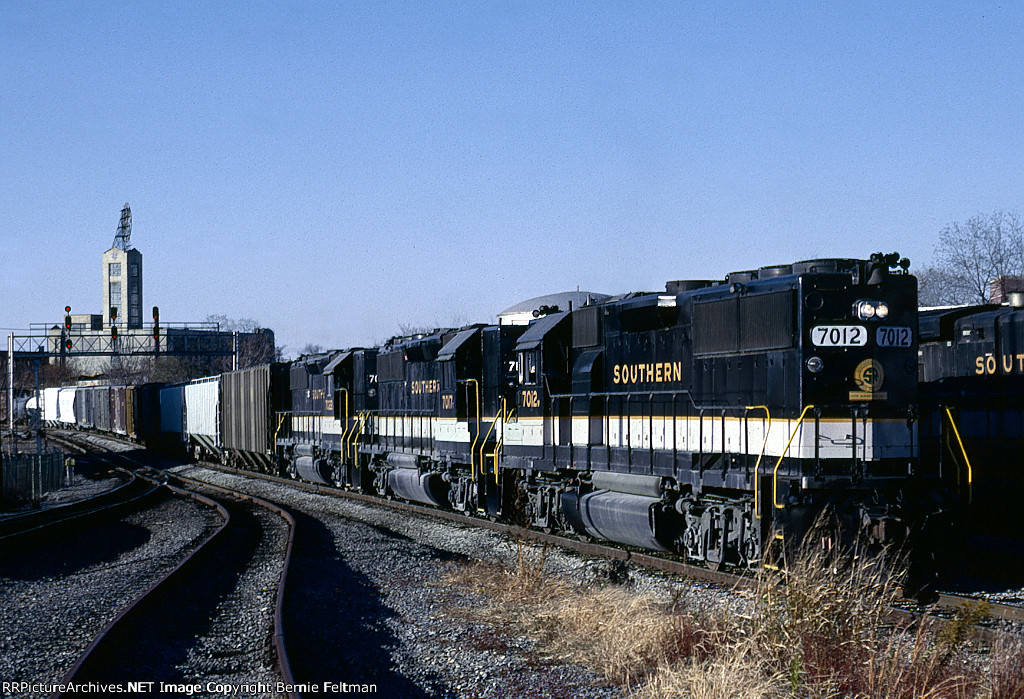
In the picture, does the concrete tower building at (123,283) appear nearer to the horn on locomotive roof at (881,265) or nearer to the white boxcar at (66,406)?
the white boxcar at (66,406)

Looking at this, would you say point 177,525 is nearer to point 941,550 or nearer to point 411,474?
point 411,474

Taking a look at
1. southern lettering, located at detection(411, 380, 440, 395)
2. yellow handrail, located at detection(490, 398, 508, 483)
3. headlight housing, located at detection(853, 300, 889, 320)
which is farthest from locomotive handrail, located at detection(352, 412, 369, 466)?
headlight housing, located at detection(853, 300, 889, 320)

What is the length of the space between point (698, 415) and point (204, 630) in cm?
593

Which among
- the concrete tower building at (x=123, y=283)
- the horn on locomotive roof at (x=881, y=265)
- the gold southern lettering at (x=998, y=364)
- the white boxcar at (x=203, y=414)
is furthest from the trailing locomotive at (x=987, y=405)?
the concrete tower building at (x=123, y=283)

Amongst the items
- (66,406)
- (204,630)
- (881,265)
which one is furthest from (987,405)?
(66,406)

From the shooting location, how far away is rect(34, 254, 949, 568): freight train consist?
10.4m

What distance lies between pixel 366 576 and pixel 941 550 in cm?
643

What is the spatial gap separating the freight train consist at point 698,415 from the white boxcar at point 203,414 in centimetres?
1828

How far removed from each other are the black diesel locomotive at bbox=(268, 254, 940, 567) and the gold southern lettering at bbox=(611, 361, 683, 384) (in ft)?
0.08

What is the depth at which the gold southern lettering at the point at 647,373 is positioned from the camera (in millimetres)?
12562

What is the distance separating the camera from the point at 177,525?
61.7 ft

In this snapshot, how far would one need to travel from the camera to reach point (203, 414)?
3888 centimetres

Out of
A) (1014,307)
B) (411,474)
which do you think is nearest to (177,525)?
(411,474)

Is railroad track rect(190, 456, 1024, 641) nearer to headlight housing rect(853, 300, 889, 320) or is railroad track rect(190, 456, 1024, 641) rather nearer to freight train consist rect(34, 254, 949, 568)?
freight train consist rect(34, 254, 949, 568)
